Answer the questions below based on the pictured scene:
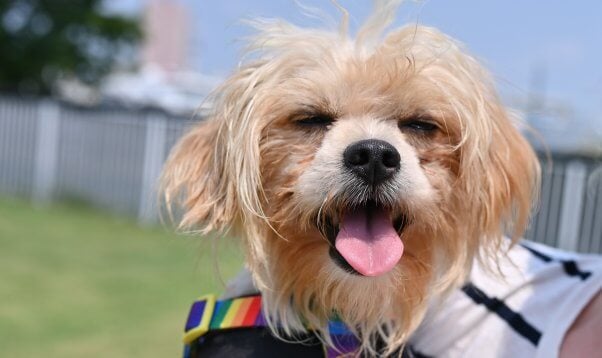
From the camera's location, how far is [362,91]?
6.49 feet

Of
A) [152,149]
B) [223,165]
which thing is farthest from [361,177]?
[152,149]

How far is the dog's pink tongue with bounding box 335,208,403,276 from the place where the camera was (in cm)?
185

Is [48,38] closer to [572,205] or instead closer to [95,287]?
[95,287]

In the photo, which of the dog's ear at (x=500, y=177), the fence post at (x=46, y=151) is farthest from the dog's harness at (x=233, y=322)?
the fence post at (x=46, y=151)

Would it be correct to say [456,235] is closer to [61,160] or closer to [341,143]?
[341,143]

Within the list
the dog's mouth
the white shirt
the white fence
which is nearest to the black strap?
the white shirt

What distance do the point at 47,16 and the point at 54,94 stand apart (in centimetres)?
239

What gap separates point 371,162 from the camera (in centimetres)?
188

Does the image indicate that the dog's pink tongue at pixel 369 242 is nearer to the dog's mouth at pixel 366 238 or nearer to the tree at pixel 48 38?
the dog's mouth at pixel 366 238

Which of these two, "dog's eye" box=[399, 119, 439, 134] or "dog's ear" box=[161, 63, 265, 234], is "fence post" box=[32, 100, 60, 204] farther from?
"dog's eye" box=[399, 119, 439, 134]

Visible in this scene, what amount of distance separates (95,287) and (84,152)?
5.31 meters

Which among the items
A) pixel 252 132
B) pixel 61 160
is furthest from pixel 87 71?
pixel 252 132

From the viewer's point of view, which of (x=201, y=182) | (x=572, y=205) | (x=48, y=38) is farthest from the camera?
(x=48, y=38)

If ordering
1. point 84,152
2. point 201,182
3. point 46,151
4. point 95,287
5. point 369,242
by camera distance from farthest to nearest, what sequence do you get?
point 46,151 → point 84,152 → point 95,287 → point 201,182 → point 369,242
